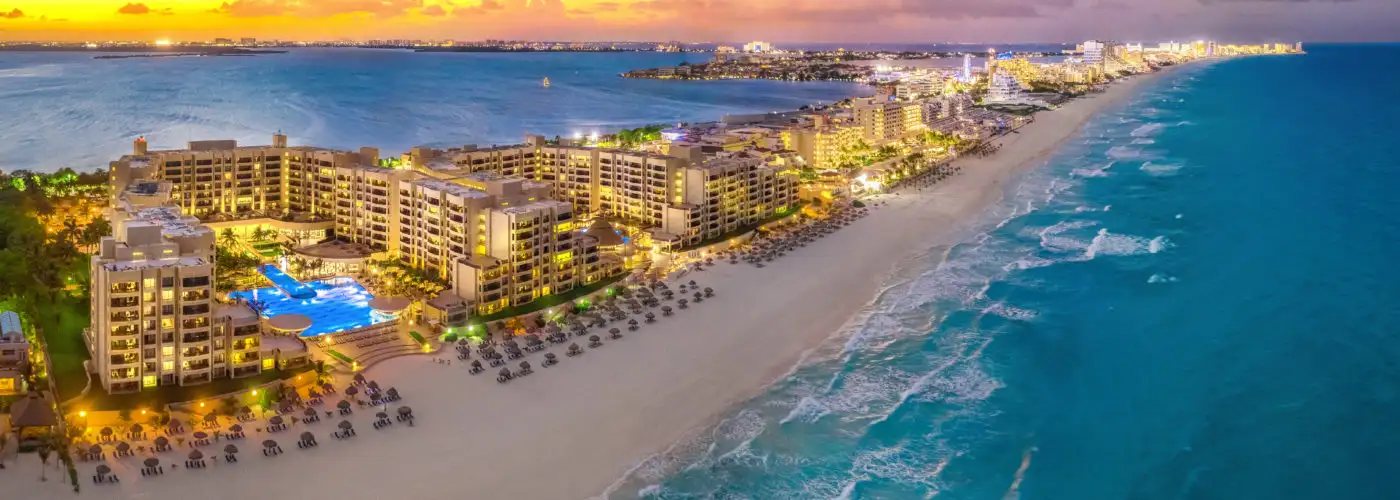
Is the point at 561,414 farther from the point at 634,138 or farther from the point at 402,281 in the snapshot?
the point at 634,138

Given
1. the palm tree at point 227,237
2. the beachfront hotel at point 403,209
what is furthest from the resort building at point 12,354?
the palm tree at point 227,237

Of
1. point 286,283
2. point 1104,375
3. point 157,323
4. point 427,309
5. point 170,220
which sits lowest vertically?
point 1104,375

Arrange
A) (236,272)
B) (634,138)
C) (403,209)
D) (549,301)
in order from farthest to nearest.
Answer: (634,138)
(403,209)
(236,272)
(549,301)

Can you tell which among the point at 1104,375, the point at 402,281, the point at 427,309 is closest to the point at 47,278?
the point at 402,281

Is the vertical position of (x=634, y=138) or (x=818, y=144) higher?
(x=634, y=138)

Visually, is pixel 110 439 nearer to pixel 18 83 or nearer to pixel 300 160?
pixel 300 160
